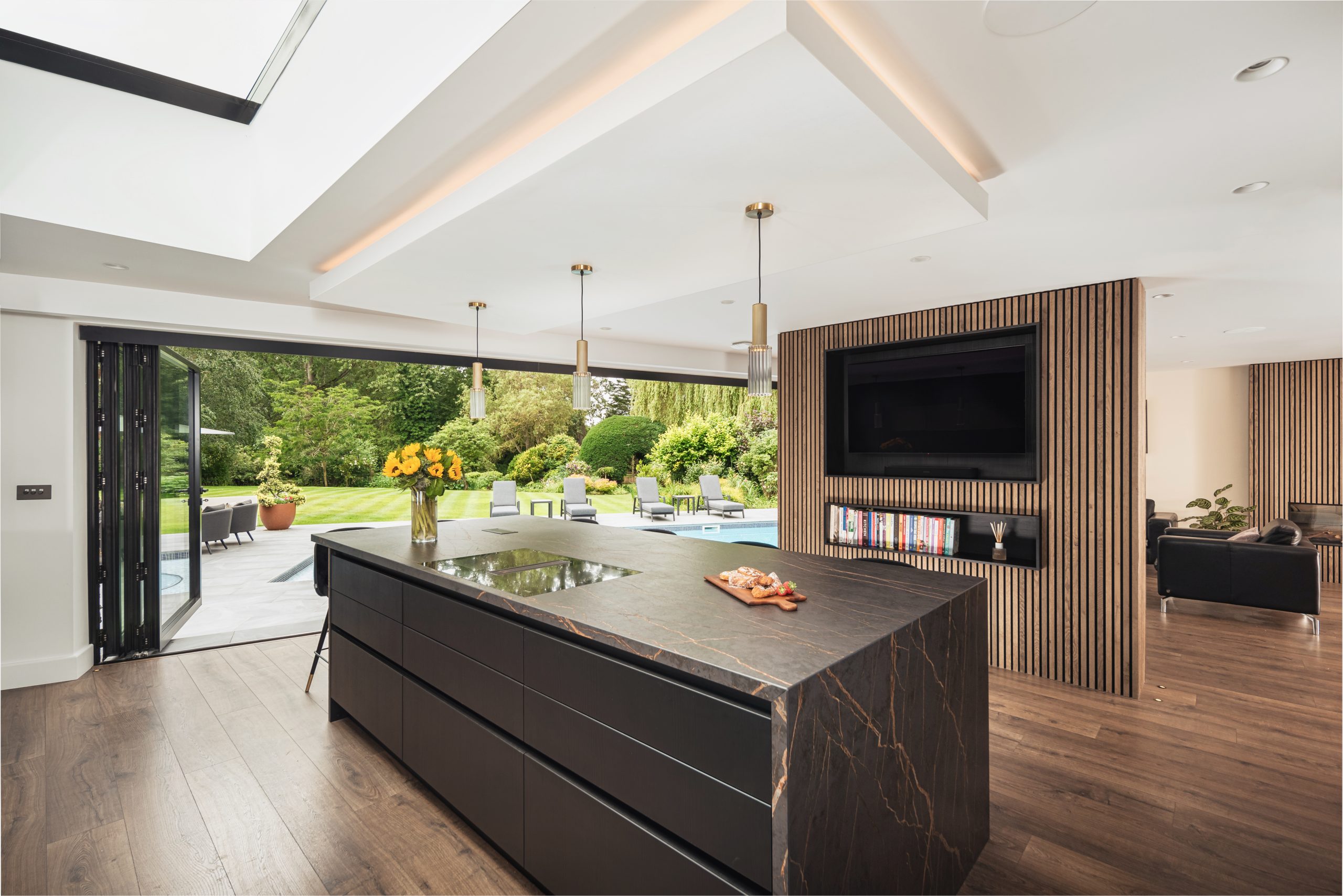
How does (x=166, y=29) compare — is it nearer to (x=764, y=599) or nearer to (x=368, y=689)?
(x=368, y=689)

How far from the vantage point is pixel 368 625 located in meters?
2.86

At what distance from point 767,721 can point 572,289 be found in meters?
2.53

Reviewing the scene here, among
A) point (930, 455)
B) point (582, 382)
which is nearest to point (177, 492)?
point (582, 382)

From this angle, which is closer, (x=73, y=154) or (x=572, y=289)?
(x=73, y=154)

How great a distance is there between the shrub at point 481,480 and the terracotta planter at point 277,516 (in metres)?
4.03

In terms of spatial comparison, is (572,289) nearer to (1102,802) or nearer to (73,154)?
(73,154)

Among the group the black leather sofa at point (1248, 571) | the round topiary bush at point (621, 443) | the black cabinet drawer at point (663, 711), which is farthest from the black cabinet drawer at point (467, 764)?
the round topiary bush at point (621, 443)

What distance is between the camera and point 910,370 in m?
4.41

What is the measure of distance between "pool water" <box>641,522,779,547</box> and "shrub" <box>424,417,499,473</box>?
6111 millimetres

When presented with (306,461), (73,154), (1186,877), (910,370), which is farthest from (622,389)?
(1186,877)

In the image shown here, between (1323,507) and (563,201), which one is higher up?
(563,201)

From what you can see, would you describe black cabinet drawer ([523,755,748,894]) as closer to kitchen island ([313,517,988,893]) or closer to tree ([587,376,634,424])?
kitchen island ([313,517,988,893])

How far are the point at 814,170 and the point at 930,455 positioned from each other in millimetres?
2948

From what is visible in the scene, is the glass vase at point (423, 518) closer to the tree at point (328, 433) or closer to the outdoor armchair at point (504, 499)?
the outdoor armchair at point (504, 499)
